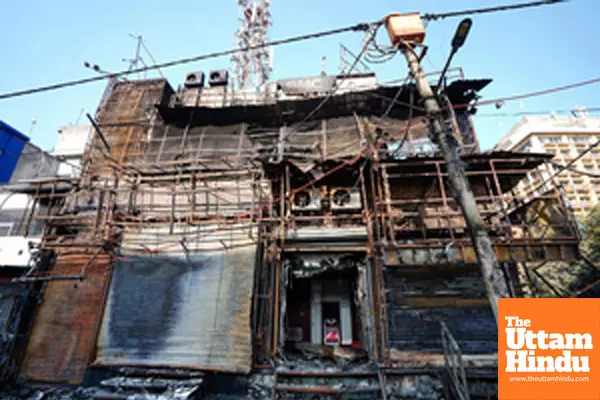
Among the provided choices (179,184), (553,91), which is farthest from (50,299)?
(553,91)

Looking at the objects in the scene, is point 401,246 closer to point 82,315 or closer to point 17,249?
point 82,315

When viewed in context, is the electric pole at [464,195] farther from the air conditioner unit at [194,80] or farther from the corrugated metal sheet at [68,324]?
the air conditioner unit at [194,80]

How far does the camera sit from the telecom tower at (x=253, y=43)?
22.3 metres

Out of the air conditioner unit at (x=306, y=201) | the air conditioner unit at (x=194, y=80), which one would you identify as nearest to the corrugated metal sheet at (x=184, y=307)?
the air conditioner unit at (x=306, y=201)

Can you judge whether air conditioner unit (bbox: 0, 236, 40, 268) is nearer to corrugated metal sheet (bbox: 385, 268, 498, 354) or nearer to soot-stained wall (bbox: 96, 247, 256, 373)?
soot-stained wall (bbox: 96, 247, 256, 373)

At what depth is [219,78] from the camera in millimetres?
16984

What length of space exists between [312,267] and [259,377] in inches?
156

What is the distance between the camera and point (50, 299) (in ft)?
36.3

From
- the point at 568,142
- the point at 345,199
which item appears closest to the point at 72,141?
the point at 345,199

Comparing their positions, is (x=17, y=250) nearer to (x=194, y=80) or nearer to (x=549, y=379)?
(x=194, y=80)

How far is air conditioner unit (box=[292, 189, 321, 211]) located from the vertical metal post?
564 centimetres

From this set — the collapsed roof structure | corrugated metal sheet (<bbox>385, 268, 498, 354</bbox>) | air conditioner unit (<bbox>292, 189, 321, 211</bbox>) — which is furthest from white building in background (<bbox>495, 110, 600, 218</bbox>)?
air conditioner unit (<bbox>292, 189, 321, 211</bbox>)

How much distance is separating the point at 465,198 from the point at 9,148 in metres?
18.4

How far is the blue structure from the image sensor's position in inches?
494
